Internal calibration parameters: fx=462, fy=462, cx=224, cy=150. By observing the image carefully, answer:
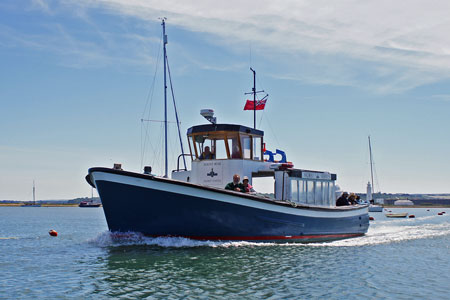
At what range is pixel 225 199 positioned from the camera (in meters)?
15.8

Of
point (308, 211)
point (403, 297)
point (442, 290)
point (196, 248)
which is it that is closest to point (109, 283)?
point (196, 248)

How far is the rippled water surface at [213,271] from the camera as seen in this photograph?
10227 mm

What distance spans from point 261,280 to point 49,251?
9018mm

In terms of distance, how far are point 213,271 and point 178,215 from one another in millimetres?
3684

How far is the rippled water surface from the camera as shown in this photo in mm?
10227

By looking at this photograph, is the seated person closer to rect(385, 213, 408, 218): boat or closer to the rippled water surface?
the rippled water surface

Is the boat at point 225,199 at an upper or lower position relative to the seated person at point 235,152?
lower

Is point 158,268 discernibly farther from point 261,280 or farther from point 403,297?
point 403,297

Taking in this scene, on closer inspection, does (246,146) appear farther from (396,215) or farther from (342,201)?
(396,215)

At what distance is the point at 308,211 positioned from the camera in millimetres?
19141

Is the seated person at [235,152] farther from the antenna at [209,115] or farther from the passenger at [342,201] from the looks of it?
the passenger at [342,201]

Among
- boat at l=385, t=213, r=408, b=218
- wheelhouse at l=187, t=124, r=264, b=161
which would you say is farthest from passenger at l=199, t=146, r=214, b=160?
boat at l=385, t=213, r=408, b=218

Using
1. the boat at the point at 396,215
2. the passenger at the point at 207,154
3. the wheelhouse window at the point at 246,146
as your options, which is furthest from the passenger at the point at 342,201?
the boat at the point at 396,215

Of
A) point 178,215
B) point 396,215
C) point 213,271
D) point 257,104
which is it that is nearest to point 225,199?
point 178,215
